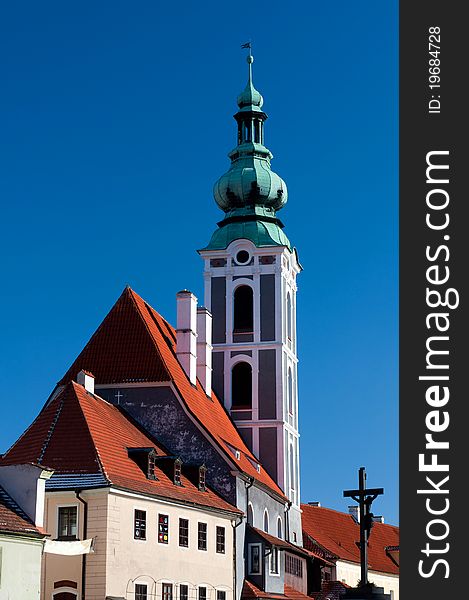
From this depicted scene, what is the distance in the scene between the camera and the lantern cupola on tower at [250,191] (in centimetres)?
5372

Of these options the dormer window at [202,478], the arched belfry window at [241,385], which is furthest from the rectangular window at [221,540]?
the arched belfry window at [241,385]

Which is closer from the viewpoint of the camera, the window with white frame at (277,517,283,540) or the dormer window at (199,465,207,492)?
the dormer window at (199,465,207,492)

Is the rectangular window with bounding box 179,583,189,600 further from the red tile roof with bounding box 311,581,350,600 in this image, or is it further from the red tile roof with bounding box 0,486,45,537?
the red tile roof with bounding box 311,581,350,600

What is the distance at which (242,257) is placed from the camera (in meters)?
53.3

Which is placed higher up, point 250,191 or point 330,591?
point 250,191

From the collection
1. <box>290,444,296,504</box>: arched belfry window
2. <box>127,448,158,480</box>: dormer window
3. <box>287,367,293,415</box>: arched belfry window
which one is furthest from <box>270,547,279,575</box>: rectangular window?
<box>287,367,293,415</box>: arched belfry window

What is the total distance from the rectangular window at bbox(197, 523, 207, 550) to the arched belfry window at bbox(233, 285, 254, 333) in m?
15.6

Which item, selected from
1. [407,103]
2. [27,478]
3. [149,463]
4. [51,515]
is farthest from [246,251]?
[407,103]

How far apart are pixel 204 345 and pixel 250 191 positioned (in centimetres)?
964

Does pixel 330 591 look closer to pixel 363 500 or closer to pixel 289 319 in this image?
pixel 289 319

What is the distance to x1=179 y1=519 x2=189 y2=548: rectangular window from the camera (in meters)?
36.5

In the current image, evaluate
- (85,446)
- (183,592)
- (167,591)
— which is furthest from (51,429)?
(183,592)

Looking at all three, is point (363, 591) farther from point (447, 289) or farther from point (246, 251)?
point (246, 251)

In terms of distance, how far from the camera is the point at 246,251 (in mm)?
53188
